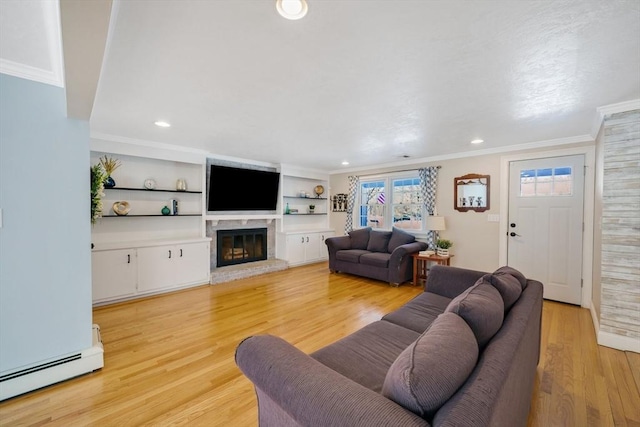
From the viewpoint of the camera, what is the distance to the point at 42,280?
1.98 meters

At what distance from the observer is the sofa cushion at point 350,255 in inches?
198

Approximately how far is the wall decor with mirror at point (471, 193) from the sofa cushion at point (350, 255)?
1.93 m

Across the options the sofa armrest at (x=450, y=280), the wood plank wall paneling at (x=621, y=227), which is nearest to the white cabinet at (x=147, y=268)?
the sofa armrest at (x=450, y=280)

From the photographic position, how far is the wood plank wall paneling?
2475mm

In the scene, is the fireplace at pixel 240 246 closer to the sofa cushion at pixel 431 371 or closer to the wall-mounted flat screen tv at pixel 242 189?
the wall-mounted flat screen tv at pixel 242 189

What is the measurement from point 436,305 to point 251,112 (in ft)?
8.62

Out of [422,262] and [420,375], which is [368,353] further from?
[422,262]

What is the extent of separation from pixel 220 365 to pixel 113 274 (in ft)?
7.79

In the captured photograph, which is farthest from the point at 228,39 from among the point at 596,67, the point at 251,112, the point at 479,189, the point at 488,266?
the point at 488,266

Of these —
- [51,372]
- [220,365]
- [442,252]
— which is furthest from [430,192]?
[51,372]

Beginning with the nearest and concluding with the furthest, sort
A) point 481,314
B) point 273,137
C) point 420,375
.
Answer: point 420,375 → point 481,314 → point 273,137

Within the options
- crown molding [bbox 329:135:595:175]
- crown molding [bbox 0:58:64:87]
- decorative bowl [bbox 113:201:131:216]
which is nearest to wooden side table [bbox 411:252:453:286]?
crown molding [bbox 329:135:595:175]

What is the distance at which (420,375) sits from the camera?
852 mm

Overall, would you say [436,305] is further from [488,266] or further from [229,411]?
[488,266]
